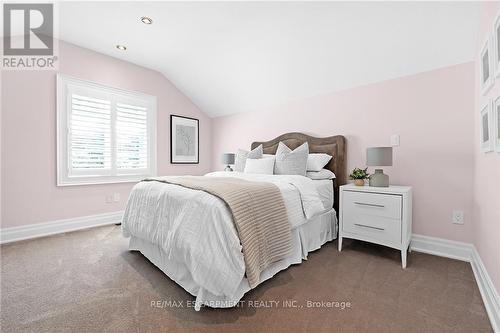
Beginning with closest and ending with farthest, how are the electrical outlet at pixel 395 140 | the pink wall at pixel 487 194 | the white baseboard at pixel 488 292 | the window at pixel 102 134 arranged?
the white baseboard at pixel 488 292, the pink wall at pixel 487 194, the electrical outlet at pixel 395 140, the window at pixel 102 134

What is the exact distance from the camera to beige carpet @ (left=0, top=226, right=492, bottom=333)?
132 centimetres

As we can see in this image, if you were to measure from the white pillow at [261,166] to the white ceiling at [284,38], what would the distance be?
1.19 metres

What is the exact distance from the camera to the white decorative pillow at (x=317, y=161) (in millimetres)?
2865

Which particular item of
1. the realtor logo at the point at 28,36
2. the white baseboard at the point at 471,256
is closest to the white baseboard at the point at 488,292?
the white baseboard at the point at 471,256

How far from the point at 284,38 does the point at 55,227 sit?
3713mm

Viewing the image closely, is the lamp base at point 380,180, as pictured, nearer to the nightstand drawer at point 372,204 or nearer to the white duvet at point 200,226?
the nightstand drawer at point 372,204

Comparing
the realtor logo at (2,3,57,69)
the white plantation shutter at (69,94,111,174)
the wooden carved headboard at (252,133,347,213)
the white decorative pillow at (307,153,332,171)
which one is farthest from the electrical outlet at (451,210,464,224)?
the realtor logo at (2,3,57,69)

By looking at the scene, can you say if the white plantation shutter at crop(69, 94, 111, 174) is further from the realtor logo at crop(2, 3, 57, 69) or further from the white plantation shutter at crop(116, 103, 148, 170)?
the realtor logo at crop(2, 3, 57, 69)

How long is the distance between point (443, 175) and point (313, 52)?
1920 mm

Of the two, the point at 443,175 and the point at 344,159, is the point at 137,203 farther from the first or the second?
the point at 443,175

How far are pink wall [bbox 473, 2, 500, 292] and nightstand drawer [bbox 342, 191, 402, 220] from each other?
545mm

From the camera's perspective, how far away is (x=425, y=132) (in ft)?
7.85

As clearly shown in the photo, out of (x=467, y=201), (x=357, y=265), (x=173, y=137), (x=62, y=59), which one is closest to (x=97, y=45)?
(x=62, y=59)

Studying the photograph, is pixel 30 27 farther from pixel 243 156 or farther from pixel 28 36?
pixel 243 156
